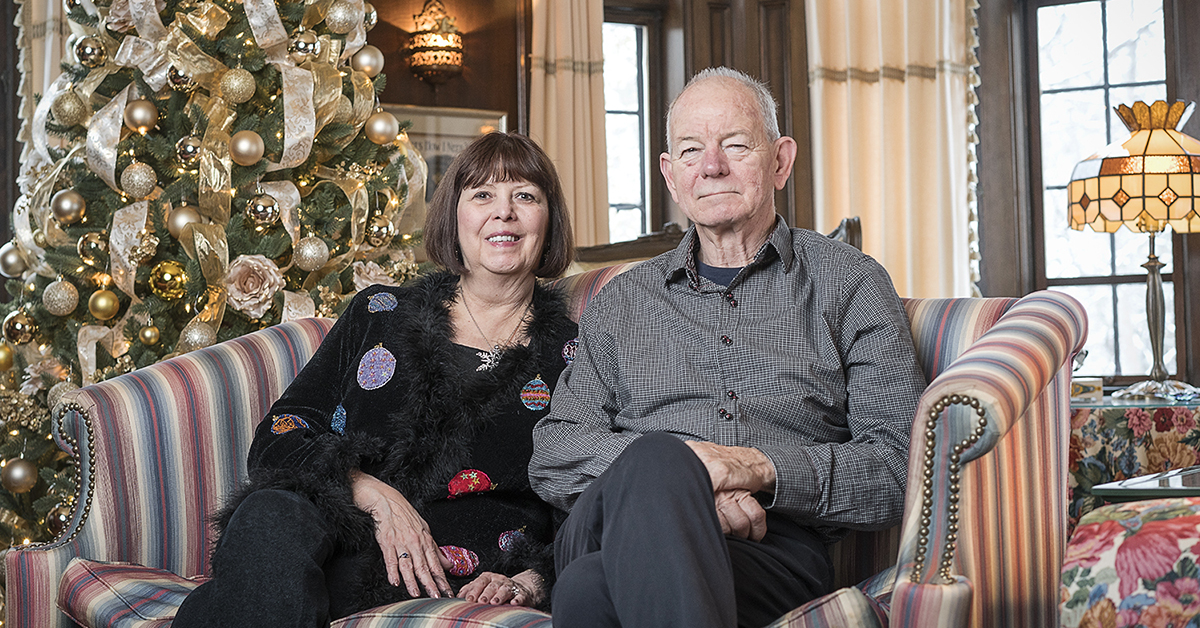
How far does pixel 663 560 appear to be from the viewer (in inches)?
46.2

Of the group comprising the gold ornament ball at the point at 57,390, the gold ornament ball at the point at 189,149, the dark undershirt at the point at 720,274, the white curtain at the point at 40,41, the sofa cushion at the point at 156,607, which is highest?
the white curtain at the point at 40,41

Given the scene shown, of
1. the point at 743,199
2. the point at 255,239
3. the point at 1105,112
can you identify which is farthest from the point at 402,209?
the point at 1105,112

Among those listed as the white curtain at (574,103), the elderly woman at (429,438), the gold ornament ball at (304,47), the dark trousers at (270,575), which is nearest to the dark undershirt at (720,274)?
the elderly woman at (429,438)

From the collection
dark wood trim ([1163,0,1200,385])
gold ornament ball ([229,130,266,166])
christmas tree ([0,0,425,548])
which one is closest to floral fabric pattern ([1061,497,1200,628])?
christmas tree ([0,0,425,548])

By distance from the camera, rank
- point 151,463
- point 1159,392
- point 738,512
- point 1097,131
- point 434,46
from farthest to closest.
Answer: point 1097,131 → point 434,46 → point 1159,392 → point 151,463 → point 738,512

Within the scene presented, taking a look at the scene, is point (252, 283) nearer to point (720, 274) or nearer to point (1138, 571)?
point (720, 274)

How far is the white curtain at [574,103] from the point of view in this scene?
4465 millimetres

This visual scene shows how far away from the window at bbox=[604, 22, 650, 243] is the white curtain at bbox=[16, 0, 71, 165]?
7.47ft

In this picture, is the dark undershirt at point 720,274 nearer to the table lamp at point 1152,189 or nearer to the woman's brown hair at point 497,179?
the woman's brown hair at point 497,179

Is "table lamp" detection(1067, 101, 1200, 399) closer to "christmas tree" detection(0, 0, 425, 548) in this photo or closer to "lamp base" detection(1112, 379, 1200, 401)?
"lamp base" detection(1112, 379, 1200, 401)

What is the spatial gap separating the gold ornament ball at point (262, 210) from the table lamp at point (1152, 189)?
96.5 inches

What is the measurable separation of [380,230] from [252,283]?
0.40 metres

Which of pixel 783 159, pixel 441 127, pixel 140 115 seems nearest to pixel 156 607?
pixel 783 159

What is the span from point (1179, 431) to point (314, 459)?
228 cm
